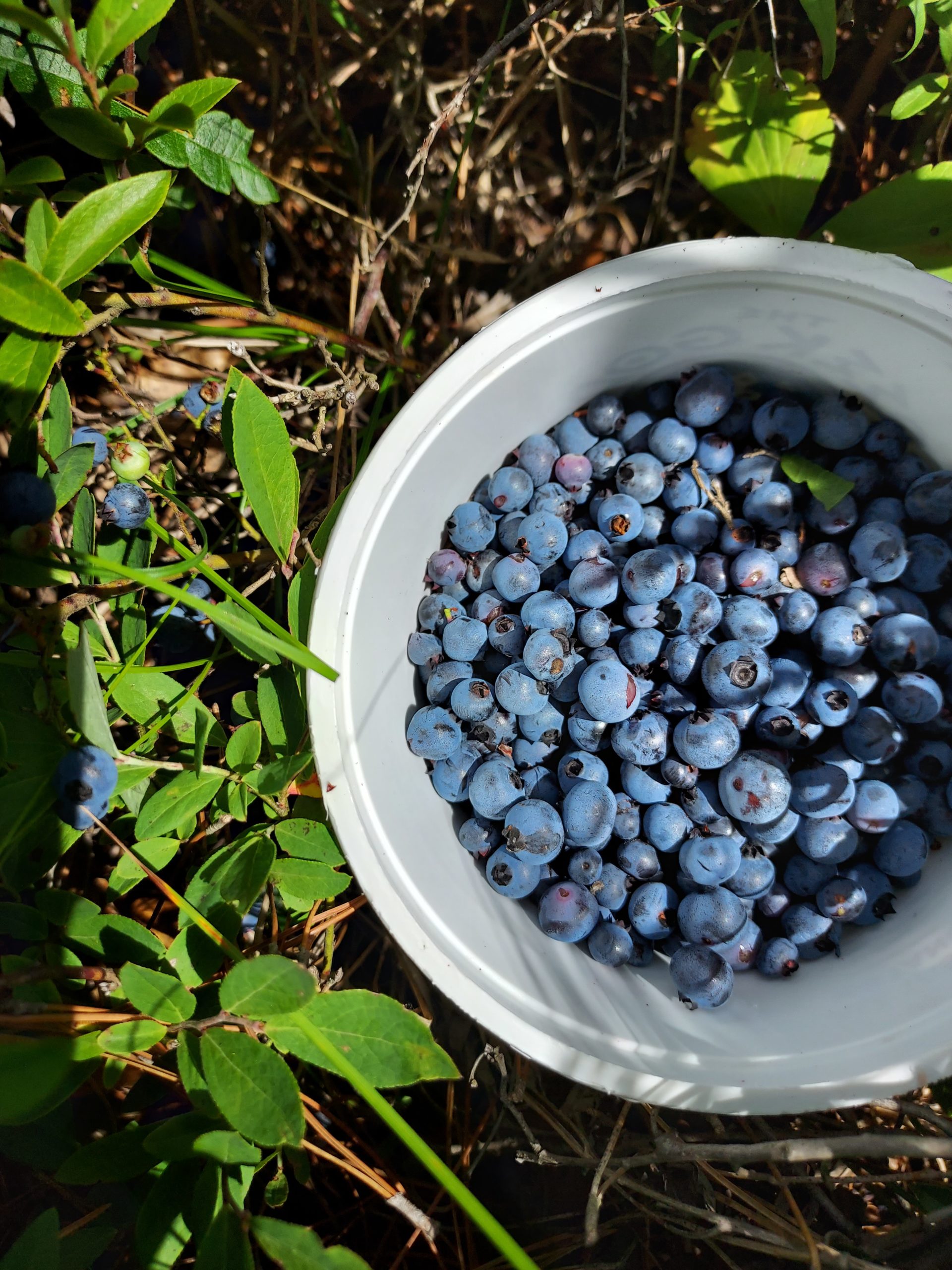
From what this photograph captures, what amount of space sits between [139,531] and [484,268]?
0.93 m

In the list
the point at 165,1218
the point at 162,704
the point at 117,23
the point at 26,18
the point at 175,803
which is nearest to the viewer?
the point at 26,18

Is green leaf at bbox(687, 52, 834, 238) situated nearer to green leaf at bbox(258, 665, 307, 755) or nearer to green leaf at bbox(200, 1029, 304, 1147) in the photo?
green leaf at bbox(258, 665, 307, 755)

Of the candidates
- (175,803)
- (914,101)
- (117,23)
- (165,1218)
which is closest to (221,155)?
(117,23)

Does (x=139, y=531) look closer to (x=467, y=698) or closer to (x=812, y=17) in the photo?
(x=467, y=698)

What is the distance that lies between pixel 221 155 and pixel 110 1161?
4.42 feet

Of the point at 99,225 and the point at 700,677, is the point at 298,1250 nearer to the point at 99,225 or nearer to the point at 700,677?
the point at 700,677

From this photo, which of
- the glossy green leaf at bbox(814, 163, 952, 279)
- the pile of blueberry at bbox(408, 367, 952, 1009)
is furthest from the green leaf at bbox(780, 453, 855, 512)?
the glossy green leaf at bbox(814, 163, 952, 279)

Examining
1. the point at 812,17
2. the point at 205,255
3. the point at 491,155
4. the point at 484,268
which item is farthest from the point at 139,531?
the point at 812,17

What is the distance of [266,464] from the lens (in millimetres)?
1046

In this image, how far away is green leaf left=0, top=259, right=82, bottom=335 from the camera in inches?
33.1

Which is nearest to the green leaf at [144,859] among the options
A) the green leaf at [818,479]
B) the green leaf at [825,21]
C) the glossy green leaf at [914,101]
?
the green leaf at [818,479]

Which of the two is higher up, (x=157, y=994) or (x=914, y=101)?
(x=914, y=101)

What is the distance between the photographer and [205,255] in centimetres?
164

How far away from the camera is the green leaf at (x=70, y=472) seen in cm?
104
